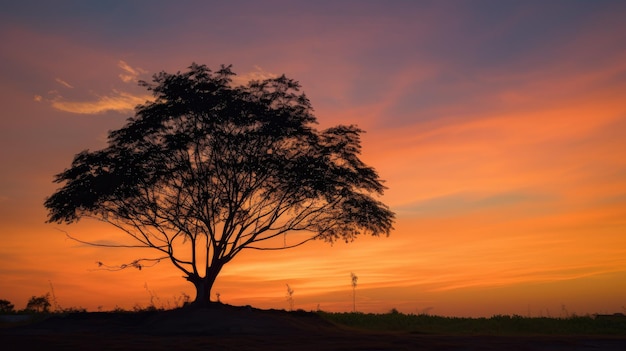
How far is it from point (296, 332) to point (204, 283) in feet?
34.1

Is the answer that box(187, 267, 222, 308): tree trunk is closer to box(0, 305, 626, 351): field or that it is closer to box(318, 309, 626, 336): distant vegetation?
box(0, 305, 626, 351): field

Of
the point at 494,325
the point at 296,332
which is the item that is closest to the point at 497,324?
the point at 494,325

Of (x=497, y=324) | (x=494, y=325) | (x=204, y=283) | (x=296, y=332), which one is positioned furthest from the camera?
(x=204, y=283)

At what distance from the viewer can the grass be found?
31.0m

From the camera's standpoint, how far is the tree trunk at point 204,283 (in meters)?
36.0

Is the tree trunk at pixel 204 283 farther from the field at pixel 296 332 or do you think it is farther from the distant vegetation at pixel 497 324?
the distant vegetation at pixel 497 324

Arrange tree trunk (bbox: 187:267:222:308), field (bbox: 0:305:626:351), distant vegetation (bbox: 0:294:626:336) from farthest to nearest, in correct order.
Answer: tree trunk (bbox: 187:267:222:308) → distant vegetation (bbox: 0:294:626:336) → field (bbox: 0:305:626:351)

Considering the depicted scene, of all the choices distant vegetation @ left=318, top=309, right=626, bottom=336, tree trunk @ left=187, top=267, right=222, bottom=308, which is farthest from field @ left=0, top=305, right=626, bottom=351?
tree trunk @ left=187, top=267, right=222, bottom=308

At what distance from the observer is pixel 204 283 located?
119 feet

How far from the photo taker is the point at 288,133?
36688 mm

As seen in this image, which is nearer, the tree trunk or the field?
the field

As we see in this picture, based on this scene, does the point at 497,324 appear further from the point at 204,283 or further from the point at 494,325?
the point at 204,283

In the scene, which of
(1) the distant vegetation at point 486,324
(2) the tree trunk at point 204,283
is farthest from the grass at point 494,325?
(2) the tree trunk at point 204,283

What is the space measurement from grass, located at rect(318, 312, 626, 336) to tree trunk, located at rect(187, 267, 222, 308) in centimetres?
762
